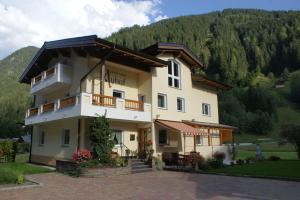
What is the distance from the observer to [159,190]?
1366 cm

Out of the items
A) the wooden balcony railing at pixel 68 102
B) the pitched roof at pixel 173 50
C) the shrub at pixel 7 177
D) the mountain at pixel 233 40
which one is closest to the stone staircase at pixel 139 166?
the wooden balcony railing at pixel 68 102

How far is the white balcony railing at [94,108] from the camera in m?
20.4

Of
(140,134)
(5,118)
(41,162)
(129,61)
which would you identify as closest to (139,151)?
(140,134)

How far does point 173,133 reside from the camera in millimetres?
27953

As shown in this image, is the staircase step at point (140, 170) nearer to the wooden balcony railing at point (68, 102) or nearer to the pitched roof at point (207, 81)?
the wooden balcony railing at point (68, 102)

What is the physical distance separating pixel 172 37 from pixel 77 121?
10765 centimetres

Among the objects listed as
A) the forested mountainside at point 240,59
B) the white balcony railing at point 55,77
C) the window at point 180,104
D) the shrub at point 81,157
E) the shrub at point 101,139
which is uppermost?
the forested mountainside at point 240,59

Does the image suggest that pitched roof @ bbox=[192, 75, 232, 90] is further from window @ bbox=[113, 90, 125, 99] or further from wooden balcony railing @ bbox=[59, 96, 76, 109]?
wooden balcony railing @ bbox=[59, 96, 76, 109]

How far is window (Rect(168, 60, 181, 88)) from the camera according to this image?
2872 centimetres

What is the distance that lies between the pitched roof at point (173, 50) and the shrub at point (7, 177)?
16673mm

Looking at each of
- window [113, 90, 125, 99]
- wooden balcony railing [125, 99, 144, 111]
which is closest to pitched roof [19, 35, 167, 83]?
window [113, 90, 125, 99]

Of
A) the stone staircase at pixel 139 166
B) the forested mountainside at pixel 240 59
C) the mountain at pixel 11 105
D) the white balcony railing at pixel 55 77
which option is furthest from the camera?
the mountain at pixel 11 105

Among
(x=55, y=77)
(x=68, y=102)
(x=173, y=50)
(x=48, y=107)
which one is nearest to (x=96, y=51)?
(x=68, y=102)

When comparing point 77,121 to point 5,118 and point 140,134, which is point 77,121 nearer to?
point 140,134
